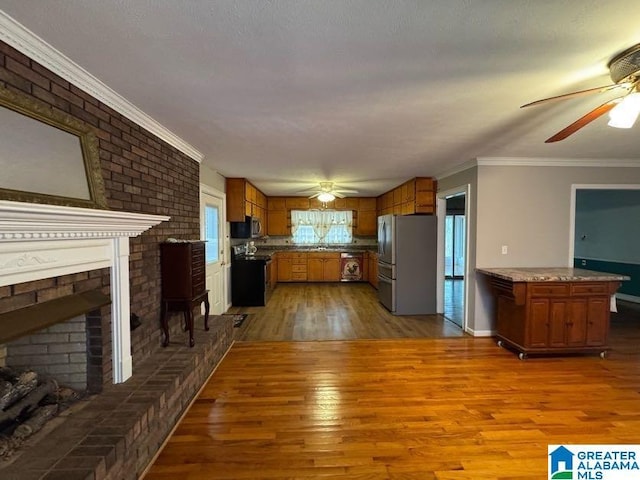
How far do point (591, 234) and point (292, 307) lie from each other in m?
6.32

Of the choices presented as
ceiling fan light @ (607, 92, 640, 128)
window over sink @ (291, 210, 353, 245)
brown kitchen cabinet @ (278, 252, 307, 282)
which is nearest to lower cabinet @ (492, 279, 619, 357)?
ceiling fan light @ (607, 92, 640, 128)

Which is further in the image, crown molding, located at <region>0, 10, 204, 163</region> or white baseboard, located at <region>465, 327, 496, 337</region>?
white baseboard, located at <region>465, 327, 496, 337</region>

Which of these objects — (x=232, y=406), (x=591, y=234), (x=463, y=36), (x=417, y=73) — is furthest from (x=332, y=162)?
(x=591, y=234)

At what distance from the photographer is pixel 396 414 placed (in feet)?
7.63

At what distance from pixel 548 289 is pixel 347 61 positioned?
3.16 meters

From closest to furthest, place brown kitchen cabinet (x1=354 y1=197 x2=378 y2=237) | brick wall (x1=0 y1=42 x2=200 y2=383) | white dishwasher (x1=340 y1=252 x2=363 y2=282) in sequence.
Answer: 1. brick wall (x1=0 y1=42 x2=200 y2=383)
2. white dishwasher (x1=340 y1=252 x2=363 y2=282)
3. brown kitchen cabinet (x1=354 y1=197 x2=378 y2=237)

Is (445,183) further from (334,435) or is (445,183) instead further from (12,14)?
(12,14)

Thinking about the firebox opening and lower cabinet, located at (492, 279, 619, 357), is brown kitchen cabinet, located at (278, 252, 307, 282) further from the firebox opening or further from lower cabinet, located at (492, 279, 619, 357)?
the firebox opening

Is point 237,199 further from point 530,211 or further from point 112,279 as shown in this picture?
point 530,211

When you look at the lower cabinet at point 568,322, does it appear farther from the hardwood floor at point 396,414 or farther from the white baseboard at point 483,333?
the white baseboard at point 483,333

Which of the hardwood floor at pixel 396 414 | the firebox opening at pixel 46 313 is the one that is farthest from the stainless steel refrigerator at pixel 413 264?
the firebox opening at pixel 46 313

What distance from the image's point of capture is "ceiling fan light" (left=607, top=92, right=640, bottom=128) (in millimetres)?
1662

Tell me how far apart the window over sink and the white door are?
3430mm

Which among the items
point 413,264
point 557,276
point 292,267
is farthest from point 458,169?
point 292,267
